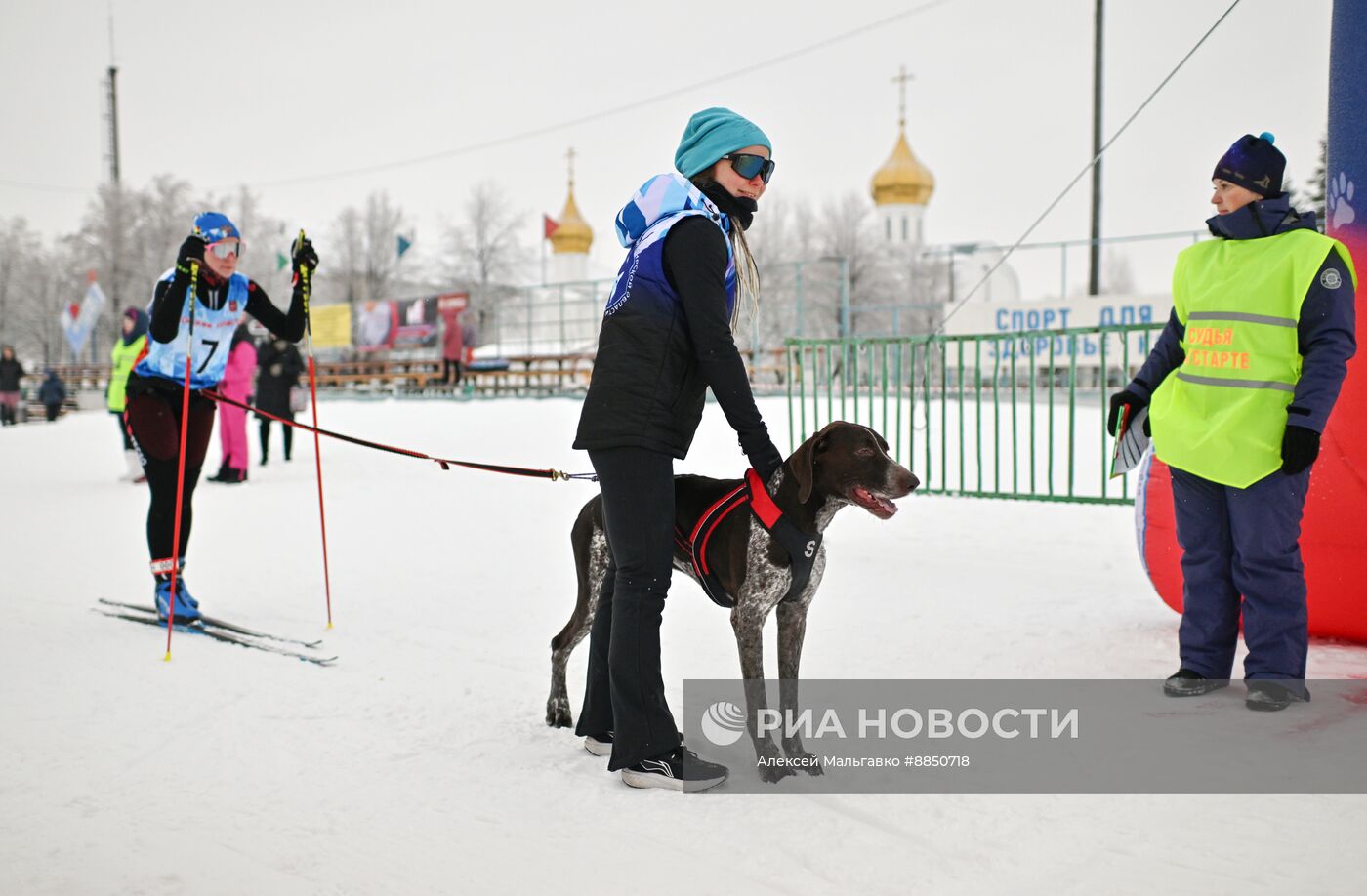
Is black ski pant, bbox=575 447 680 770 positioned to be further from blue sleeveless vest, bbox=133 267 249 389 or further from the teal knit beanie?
blue sleeveless vest, bbox=133 267 249 389

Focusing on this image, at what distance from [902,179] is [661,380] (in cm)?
5794

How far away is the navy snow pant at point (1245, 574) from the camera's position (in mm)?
3547

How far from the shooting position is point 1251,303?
3.56m

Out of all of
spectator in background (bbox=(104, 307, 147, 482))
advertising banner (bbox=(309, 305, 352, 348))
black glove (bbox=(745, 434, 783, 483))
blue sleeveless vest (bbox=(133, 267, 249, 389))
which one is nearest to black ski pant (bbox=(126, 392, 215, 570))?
blue sleeveless vest (bbox=(133, 267, 249, 389))

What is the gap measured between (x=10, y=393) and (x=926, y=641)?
24265 millimetres

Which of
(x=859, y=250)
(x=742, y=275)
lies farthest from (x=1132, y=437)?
(x=859, y=250)

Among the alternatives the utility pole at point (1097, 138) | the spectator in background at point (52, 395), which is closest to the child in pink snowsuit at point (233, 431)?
the utility pole at point (1097, 138)

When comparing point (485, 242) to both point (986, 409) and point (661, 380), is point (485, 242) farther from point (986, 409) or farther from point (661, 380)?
point (661, 380)

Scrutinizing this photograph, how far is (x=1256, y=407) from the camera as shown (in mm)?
3547

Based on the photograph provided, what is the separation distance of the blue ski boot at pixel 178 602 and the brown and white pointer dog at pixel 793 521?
10.4 feet

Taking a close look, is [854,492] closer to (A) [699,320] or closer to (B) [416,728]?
(A) [699,320]

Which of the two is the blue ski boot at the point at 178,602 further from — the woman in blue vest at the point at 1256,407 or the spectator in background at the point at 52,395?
the spectator in background at the point at 52,395

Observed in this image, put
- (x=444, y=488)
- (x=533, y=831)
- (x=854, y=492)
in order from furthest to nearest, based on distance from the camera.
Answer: (x=444, y=488), (x=854, y=492), (x=533, y=831)

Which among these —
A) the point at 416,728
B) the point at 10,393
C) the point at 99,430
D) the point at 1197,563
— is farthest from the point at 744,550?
the point at 10,393
